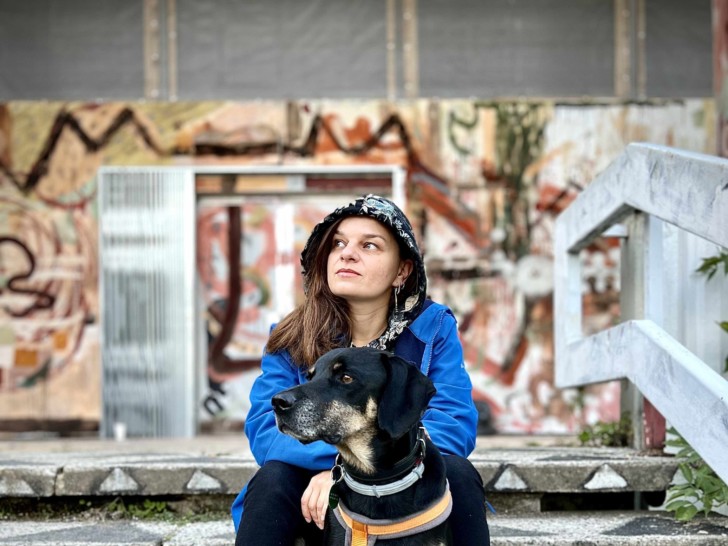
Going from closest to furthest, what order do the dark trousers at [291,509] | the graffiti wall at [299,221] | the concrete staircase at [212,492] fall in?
the dark trousers at [291,509]
the concrete staircase at [212,492]
the graffiti wall at [299,221]

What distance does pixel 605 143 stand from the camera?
323 inches

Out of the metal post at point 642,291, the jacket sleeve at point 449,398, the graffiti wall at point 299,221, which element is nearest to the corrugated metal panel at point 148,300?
the graffiti wall at point 299,221

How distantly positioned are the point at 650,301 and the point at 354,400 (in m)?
1.82

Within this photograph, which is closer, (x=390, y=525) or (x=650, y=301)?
(x=390, y=525)

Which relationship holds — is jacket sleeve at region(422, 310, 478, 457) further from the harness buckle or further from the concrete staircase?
the concrete staircase

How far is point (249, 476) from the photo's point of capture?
387 centimetres

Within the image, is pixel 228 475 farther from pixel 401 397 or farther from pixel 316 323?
pixel 401 397

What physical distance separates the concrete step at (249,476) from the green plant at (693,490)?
0.26 feet

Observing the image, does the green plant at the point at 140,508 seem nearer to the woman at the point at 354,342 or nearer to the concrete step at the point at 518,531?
the concrete step at the point at 518,531

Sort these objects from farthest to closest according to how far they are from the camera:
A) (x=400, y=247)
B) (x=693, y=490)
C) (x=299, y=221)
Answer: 1. (x=299, y=221)
2. (x=693, y=490)
3. (x=400, y=247)

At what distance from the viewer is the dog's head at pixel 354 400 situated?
255 centimetres

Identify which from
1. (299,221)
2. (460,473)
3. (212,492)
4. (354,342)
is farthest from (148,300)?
(460,473)

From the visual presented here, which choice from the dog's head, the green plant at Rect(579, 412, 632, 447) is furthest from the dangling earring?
the green plant at Rect(579, 412, 632, 447)

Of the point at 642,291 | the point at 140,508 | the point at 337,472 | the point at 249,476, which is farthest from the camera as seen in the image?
Result: the point at 642,291
